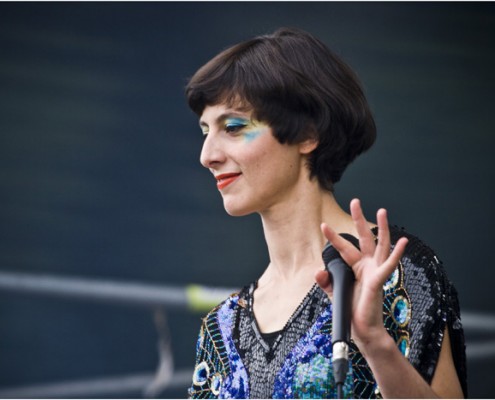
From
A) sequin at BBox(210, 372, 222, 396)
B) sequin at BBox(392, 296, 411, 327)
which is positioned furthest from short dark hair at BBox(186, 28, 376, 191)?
sequin at BBox(210, 372, 222, 396)

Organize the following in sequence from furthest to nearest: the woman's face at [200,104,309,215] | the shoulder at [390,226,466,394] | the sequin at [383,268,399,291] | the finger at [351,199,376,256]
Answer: the woman's face at [200,104,309,215], the sequin at [383,268,399,291], the shoulder at [390,226,466,394], the finger at [351,199,376,256]

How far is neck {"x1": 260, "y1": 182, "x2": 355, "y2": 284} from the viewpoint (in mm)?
2582

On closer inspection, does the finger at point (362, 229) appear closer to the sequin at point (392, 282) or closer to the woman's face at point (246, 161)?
the sequin at point (392, 282)

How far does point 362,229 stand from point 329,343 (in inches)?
19.9

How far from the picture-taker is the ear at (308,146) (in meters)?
2.61

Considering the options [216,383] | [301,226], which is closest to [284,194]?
[301,226]

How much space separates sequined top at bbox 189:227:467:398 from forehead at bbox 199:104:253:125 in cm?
49

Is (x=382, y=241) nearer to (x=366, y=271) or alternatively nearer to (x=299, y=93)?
(x=366, y=271)

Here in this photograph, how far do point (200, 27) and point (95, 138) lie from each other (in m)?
0.76

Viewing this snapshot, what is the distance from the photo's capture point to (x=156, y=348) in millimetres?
4645

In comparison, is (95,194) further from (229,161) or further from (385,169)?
(229,161)

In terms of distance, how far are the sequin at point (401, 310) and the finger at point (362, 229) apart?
40 centimetres

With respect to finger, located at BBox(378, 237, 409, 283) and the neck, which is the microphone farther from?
the neck

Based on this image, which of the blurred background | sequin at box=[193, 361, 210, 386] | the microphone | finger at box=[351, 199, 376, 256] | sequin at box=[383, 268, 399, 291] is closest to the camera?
the microphone
